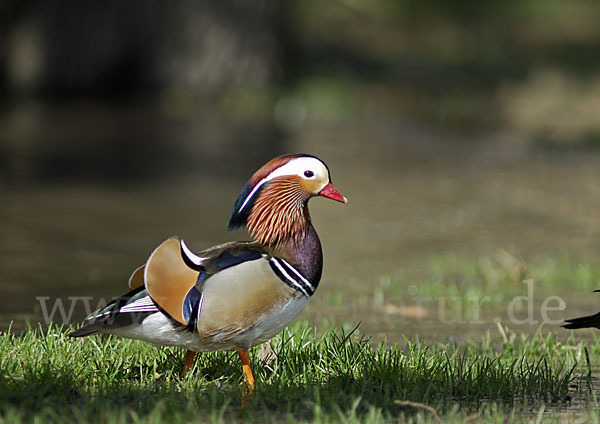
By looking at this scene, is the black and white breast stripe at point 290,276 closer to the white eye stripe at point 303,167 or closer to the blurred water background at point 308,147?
the white eye stripe at point 303,167

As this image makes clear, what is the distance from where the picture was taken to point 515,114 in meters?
18.1

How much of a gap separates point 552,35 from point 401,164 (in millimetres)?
14918

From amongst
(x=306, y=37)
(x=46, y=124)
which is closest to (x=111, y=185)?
(x=46, y=124)

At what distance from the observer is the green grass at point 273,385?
460 centimetres

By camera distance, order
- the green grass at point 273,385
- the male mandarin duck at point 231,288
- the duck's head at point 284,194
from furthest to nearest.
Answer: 1. the duck's head at point 284,194
2. the male mandarin duck at point 231,288
3. the green grass at point 273,385

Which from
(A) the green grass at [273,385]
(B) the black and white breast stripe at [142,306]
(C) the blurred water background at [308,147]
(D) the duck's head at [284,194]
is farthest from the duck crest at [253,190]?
(C) the blurred water background at [308,147]

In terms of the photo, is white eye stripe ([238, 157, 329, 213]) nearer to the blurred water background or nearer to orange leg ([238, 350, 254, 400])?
orange leg ([238, 350, 254, 400])

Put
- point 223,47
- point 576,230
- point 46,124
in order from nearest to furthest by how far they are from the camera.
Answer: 1. point 576,230
2. point 46,124
3. point 223,47

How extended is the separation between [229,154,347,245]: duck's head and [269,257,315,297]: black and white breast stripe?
164 millimetres

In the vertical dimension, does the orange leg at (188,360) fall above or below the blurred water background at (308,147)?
below

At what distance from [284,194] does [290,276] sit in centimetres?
45

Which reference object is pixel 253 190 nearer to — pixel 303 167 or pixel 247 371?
pixel 303 167

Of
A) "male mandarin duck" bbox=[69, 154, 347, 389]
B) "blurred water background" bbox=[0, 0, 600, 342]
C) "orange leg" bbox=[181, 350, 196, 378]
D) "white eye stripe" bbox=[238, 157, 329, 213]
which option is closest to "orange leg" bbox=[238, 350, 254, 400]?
"male mandarin duck" bbox=[69, 154, 347, 389]

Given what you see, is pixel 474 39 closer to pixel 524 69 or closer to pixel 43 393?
pixel 524 69
